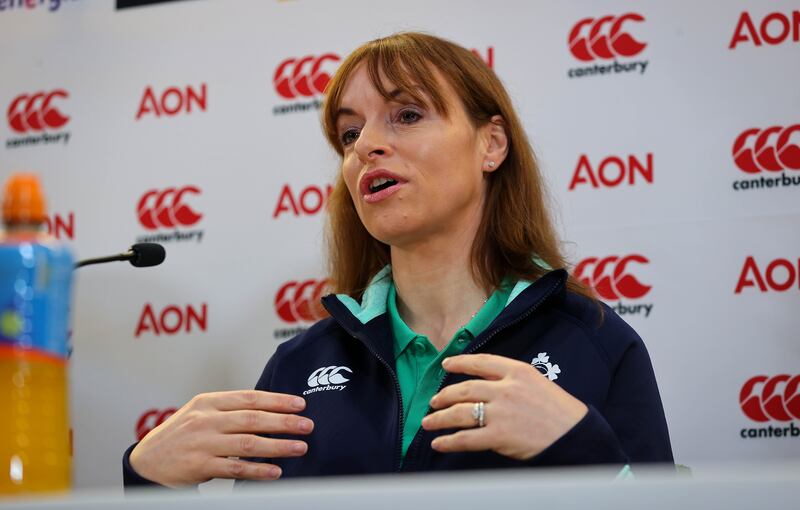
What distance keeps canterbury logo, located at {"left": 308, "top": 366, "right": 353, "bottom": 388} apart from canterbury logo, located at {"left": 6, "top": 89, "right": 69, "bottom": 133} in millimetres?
1524

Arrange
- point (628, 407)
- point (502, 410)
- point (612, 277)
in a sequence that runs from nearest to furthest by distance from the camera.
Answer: point (502, 410)
point (628, 407)
point (612, 277)

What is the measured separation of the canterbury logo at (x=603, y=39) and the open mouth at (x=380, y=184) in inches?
34.3

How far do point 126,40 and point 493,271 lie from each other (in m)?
1.55

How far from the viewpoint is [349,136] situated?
5.43ft

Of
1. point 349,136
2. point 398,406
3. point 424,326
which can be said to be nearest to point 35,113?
point 349,136

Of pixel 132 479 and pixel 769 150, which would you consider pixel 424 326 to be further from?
pixel 769 150

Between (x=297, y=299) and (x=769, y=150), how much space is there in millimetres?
1167

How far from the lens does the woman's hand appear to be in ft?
3.42

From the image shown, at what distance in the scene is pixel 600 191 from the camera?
218cm

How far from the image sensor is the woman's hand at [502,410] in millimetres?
1042

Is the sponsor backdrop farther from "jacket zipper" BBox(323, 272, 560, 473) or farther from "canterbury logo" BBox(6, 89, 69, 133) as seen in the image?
"jacket zipper" BBox(323, 272, 560, 473)

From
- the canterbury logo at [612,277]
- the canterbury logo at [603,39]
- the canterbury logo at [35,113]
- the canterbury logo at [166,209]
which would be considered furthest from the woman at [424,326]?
the canterbury logo at [35,113]

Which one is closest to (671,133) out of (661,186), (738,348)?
(661,186)

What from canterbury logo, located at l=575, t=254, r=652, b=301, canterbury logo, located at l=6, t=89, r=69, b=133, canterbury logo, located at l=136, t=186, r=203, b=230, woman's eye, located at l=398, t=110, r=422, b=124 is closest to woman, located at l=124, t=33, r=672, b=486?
woman's eye, located at l=398, t=110, r=422, b=124
